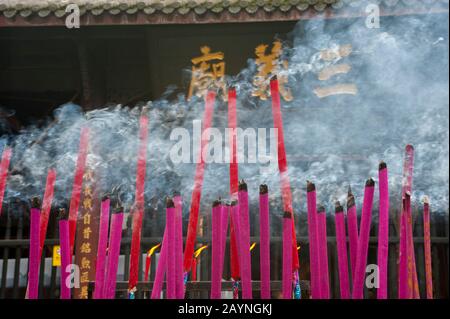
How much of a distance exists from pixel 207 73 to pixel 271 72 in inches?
20.6

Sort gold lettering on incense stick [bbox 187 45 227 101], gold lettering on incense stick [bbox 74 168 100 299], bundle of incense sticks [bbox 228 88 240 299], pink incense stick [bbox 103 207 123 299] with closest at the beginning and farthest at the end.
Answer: pink incense stick [bbox 103 207 123 299], bundle of incense sticks [bbox 228 88 240 299], gold lettering on incense stick [bbox 74 168 100 299], gold lettering on incense stick [bbox 187 45 227 101]

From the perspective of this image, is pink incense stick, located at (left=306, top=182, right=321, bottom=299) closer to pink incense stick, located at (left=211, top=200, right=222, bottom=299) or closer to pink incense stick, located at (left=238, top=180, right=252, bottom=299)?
pink incense stick, located at (left=238, top=180, right=252, bottom=299)

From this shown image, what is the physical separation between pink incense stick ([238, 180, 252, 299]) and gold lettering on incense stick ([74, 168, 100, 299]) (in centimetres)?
237

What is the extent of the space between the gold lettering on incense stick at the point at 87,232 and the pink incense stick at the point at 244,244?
237cm

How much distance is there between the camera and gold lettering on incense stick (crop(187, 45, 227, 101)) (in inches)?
168

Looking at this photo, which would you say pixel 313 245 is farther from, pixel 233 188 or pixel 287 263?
pixel 233 188

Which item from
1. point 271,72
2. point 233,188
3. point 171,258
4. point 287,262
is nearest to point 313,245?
point 287,262

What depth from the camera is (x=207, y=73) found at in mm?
4301

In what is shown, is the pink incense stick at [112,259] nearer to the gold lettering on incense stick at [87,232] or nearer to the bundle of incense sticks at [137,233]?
the bundle of incense sticks at [137,233]

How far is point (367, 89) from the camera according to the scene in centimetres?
399

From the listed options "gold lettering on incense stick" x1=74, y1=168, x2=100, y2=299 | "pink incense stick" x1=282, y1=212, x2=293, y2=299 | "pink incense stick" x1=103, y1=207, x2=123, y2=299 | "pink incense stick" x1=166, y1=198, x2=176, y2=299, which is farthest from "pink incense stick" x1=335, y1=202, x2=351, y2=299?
"gold lettering on incense stick" x1=74, y1=168, x2=100, y2=299

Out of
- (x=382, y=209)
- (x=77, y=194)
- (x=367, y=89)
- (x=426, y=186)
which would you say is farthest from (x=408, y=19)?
(x=77, y=194)

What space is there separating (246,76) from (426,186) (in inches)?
64.8

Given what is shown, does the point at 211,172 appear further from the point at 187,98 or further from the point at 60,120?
the point at 60,120
